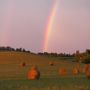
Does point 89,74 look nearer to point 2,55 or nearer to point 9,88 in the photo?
point 9,88

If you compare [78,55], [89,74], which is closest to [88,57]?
[78,55]

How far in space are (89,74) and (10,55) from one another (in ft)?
227

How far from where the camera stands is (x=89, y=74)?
43.3 m

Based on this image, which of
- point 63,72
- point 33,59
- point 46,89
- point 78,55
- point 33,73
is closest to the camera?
point 46,89

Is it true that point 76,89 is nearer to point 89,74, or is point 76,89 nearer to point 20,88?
point 20,88

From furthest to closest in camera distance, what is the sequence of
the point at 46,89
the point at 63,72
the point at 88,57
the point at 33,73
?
the point at 88,57
the point at 63,72
the point at 33,73
the point at 46,89

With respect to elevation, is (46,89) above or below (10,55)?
below

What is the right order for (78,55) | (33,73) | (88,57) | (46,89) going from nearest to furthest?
(46,89), (33,73), (88,57), (78,55)

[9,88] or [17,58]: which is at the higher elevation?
[17,58]

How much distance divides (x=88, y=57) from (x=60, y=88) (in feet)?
298

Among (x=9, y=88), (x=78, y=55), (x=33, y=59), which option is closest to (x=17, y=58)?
(x=33, y=59)

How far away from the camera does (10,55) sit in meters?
111

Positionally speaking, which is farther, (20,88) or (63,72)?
(63,72)

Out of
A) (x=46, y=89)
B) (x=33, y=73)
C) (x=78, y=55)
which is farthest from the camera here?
(x=78, y=55)
